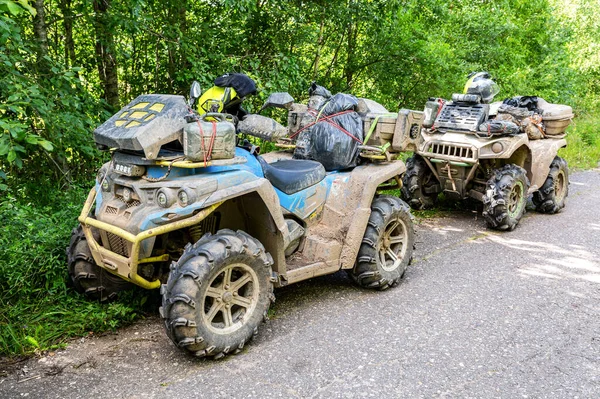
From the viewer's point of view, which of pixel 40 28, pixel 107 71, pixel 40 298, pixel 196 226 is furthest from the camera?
pixel 107 71

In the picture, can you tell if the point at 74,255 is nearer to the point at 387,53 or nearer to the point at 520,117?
the point at 520,117

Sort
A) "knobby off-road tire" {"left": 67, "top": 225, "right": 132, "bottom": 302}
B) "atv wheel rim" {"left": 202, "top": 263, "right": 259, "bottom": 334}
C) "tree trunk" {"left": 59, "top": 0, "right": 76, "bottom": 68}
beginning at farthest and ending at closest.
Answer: "tree trunk" {"left": 59, "top": 0, "right": 76, "bottom": 68}
"knobby off-road tire" {"left": 67, "top": 225, "right": 132, "bottom": 302}
"atv wheel rim" {"left": 202, "top": 263, "right": 259, "bottom": 334}

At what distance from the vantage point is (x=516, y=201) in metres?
7.05

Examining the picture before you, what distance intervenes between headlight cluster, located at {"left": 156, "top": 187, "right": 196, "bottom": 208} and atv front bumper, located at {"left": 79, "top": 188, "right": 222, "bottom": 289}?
117mm

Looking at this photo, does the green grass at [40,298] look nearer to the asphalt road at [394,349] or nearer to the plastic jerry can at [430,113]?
the asphalt road at [394,349]

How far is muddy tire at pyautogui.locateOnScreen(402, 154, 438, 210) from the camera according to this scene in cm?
738

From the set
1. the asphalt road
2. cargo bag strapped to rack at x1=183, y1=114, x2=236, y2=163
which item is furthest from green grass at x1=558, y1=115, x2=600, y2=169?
cargo bag strapped to rack at x1=183, y1=114, x2=236, y2=163

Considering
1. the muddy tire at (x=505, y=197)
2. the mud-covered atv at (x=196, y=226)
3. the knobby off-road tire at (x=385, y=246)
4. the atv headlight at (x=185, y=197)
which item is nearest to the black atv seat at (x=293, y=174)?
the mud-covered atv at (x=196, y=226)

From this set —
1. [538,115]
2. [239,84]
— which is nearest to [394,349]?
[239,84]

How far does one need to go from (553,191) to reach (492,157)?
5.57 ft

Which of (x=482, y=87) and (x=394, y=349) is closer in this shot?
(x=394, y=349)

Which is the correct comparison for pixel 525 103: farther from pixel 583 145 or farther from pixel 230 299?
pixel 583 145

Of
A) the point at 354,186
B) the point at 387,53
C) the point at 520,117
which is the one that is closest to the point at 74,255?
the point at 354,186

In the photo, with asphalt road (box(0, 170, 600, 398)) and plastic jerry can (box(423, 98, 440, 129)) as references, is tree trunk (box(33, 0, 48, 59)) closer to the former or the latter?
asphalt road (box(0, 170, 600, 398))
